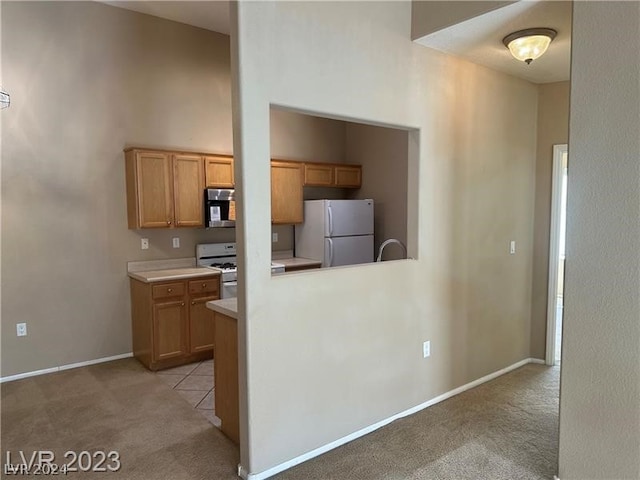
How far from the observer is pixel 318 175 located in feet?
17.8

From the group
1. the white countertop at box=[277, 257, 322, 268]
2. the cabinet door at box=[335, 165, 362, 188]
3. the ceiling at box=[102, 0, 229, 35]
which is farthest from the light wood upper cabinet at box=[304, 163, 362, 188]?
the ceiling at box=[102, 0, 229, 35]

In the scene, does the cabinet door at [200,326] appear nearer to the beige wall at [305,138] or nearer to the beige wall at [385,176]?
the beige wall at [305,138]

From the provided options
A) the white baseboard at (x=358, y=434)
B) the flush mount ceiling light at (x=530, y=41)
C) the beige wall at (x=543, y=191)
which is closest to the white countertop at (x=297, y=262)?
the white baseboard at (x=358, y=434)

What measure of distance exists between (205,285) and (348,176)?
7.76 feet

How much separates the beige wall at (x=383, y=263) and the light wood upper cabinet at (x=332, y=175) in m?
2.16

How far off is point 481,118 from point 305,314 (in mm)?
2284

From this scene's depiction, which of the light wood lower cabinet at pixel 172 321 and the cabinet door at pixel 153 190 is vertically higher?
the cabinet door at pixel 153 190

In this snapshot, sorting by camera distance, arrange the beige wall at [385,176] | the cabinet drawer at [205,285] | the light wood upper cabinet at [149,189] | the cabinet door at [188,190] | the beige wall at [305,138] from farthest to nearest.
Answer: the beige wall at [305,138], the beige wall at [385,176], the cabinet door at [188,190], the cabinet drawer at [205,285], the light wood upper cabinet at [149,189]

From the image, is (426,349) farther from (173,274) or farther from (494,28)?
(173,274)

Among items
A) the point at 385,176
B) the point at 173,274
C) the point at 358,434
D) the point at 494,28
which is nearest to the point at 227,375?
the point at 358,434

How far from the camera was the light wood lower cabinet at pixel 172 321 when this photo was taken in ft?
13.4

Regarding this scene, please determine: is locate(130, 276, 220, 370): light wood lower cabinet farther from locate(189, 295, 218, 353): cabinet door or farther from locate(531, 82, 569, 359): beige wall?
locate(531, 82, 569, 359): beige wall

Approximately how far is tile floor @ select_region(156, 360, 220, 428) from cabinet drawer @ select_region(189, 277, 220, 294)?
0.74 meters

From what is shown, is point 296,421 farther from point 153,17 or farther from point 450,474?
point 153,17
